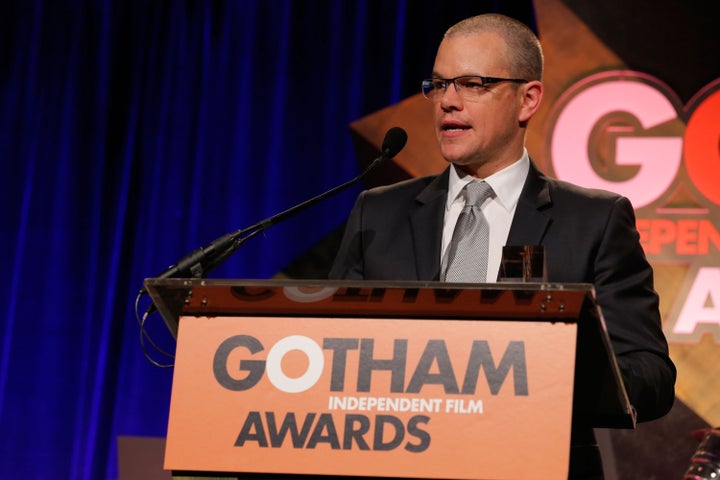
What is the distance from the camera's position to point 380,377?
129 centimetres

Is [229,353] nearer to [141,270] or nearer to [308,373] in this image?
[308,373]

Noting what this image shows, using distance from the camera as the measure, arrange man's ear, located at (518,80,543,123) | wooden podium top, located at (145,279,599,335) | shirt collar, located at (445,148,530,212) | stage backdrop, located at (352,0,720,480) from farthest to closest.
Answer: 1. stage backdrop, located at (352,0,720,480)
2. man's ear, located at (518,80,543,123)
3. shirt collar, located at (445,148,530,212)
4. wooden podium top, located at (145,279,599,335)

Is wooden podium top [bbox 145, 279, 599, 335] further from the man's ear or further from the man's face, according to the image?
the man's ear

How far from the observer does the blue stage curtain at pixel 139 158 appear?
437 centimetres

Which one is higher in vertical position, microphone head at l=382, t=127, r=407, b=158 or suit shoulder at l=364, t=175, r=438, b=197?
microphone head at l=382, t=127, r=407, b=158

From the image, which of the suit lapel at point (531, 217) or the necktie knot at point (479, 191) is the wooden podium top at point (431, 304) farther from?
the necktie knot at point (479, 191)

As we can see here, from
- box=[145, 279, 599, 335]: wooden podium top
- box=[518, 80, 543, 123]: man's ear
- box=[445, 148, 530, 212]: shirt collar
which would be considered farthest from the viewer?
box=[518, 80, 543, 123]: man's ear

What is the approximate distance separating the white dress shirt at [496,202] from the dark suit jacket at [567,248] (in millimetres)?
20

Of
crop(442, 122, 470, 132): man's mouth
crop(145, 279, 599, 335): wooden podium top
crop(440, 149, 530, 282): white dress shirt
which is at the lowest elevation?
crop(145, 279, 599, 335): wooden podium top

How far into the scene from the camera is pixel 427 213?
1969 mm

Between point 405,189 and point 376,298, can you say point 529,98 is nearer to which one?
point 405,189

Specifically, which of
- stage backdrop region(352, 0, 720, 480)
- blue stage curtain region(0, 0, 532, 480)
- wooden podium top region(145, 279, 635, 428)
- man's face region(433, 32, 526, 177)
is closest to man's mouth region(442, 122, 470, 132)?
man's face region(433, 32, 526, 177)

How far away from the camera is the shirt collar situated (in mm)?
1972

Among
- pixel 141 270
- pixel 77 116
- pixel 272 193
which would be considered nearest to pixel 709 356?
pixel 272 193
